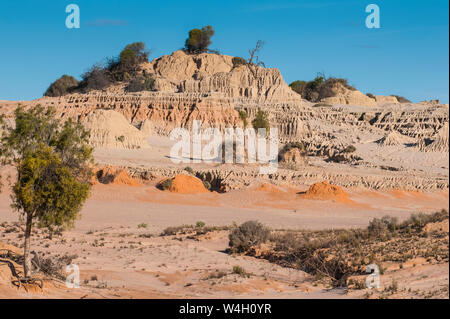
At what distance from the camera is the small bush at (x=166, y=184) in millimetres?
33500

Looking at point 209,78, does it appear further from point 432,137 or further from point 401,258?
point 401,258

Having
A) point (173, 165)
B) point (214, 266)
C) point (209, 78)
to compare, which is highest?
point (209, 78)

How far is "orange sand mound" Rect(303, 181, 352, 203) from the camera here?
105 ft

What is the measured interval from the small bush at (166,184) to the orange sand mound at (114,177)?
1458 millimetres

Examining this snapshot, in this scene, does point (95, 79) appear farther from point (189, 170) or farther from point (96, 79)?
point (189, 170)

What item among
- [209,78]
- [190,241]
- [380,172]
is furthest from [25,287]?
[209,78]

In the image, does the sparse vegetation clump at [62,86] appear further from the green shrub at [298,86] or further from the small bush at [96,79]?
the green shrub at [298,86]

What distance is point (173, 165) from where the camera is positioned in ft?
131

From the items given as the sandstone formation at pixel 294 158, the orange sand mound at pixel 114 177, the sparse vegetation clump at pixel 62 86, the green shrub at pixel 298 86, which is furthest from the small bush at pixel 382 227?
the green shrub at pixel 298 86

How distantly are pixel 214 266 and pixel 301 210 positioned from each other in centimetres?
1382

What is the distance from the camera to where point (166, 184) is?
33.6 metres

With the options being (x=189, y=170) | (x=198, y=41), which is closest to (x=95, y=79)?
(x=198, y=41)

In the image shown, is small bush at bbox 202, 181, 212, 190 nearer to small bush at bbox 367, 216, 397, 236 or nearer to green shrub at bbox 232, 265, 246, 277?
small bush at bbox 367, 216, 397, 236
